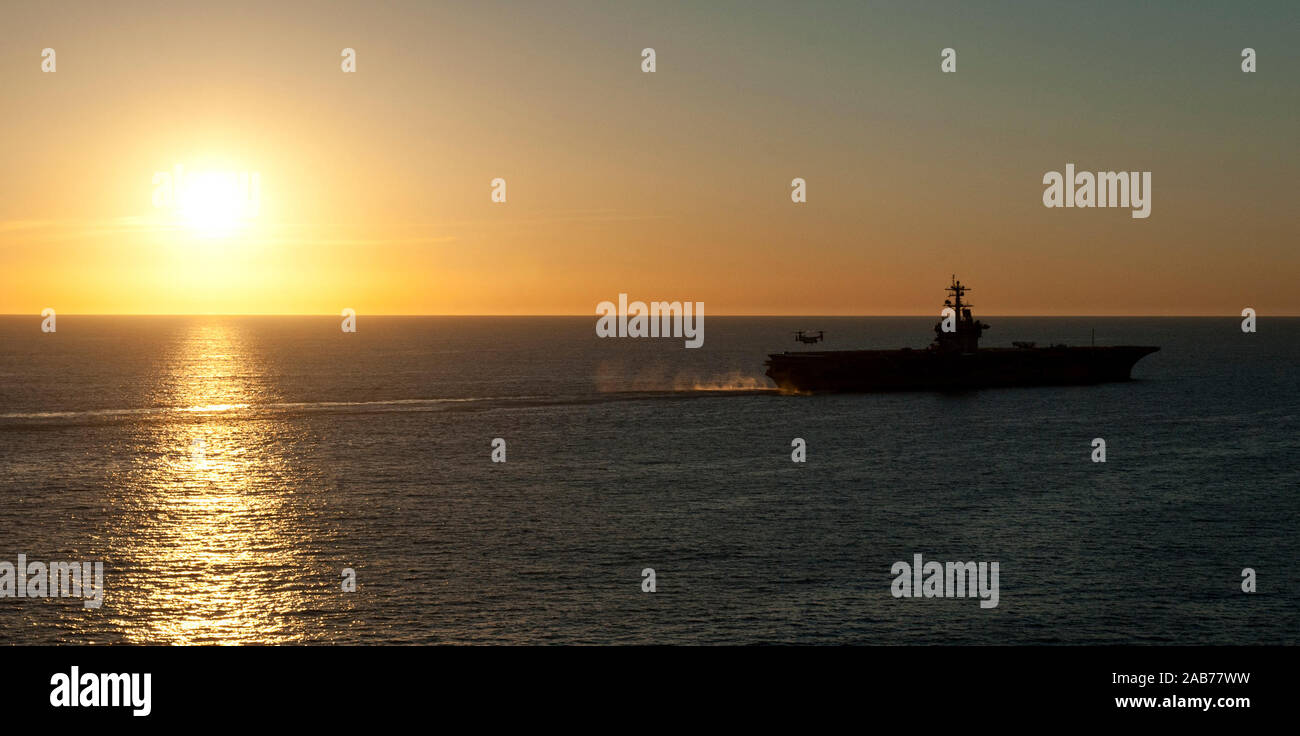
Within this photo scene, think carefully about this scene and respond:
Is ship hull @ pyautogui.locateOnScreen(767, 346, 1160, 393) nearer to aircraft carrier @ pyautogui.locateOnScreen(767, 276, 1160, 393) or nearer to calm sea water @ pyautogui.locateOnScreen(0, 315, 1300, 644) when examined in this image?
aircraft carrier @ pyautogui.locateOnScreen(767, 276, 1160, 393)

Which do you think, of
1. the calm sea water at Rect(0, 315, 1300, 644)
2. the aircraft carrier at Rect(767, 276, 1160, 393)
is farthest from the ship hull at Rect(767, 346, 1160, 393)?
the calm sea water at Rect(0, 315, 1300, 644)

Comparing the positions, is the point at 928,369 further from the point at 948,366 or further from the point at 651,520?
the point at 651,520

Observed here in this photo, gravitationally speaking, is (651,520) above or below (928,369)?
below

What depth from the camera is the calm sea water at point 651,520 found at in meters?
42.1

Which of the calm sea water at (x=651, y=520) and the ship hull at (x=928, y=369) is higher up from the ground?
the ship hull at (x=928, y=369)

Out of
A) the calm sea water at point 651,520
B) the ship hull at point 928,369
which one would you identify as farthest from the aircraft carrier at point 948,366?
the calm sea water at point 651,520

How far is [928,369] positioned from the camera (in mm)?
139750

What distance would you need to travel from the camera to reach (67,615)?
4281 centimetres

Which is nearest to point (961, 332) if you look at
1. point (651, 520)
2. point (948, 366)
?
point (948, 366)

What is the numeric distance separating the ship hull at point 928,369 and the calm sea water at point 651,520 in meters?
15.0

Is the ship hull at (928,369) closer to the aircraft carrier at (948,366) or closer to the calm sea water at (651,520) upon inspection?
the aircraft carrier at (948,366)

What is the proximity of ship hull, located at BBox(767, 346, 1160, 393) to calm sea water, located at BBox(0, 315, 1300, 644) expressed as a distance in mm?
15011

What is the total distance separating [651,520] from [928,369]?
289 ft
